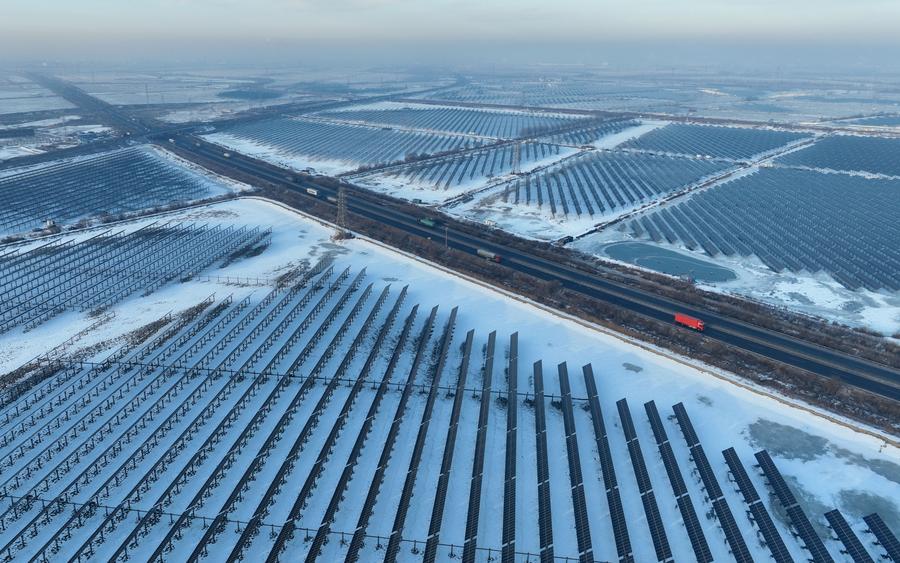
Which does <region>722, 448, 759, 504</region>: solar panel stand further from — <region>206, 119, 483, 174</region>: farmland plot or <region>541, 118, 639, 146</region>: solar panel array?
<region>541, 118, 639, 146</region>: solar panel array

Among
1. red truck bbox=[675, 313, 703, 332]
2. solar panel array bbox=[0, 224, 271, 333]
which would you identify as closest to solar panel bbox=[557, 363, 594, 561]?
red truck bbox=[675, 313, 703, 332]

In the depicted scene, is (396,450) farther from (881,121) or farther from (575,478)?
(881,121)

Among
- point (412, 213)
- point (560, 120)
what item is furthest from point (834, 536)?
point (560, 120)

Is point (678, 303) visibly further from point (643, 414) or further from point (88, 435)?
point (88, 435)

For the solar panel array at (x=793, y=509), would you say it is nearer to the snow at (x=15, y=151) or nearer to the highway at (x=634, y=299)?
the highway at (x=634, y=299)

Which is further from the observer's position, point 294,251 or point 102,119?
point 102,119

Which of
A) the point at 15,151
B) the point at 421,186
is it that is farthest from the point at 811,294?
the point at 15,151
